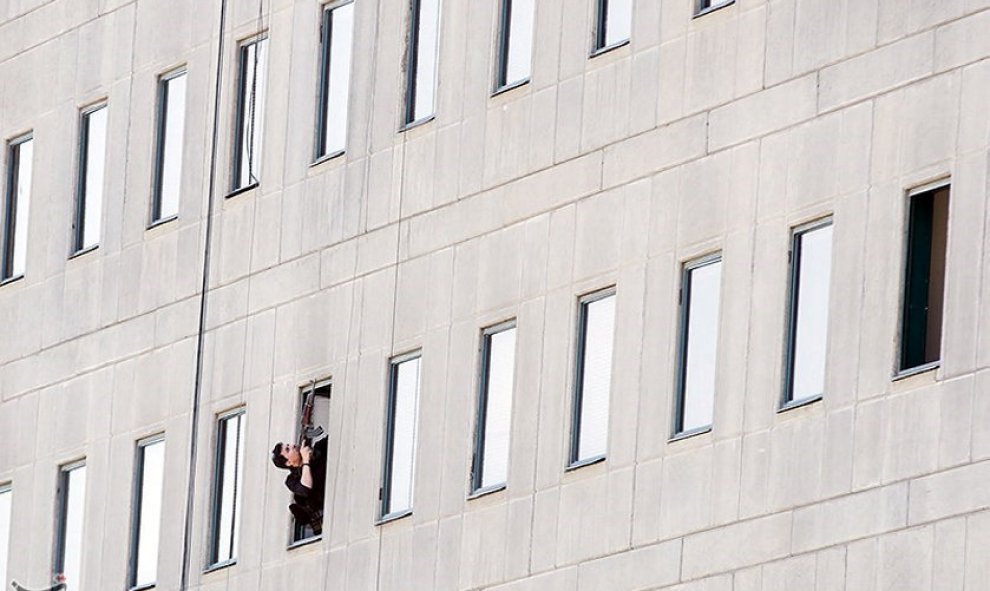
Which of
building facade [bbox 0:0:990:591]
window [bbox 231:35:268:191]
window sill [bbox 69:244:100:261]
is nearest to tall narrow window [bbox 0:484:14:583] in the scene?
building facade [bbox 0:0:990:591]

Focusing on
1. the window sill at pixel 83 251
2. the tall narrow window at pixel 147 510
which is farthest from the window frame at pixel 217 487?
the window sill at pixel 83 251

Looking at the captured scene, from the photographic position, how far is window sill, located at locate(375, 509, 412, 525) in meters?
51.8

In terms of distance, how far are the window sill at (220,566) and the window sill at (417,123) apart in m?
5.97

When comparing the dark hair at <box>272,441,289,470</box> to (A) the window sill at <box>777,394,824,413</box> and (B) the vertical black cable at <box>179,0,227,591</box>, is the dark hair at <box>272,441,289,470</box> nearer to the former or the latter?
(B) the vertical black cable at <box>179,0,227,591</box>

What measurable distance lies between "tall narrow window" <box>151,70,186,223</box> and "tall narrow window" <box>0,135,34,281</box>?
12.2ft

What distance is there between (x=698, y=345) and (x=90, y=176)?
14760 millimetres

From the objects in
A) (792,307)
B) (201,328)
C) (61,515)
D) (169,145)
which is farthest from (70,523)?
(792,307)

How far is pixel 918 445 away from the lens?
44.0 metres

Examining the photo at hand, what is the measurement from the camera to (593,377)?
4909cm

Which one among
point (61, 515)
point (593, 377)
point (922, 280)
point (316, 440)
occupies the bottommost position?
point (922, 280)

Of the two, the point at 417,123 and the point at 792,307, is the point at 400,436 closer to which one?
the point at 417,123

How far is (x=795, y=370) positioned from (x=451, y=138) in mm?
7548

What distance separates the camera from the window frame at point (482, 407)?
50.6m

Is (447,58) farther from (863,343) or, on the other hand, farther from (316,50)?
(863,343)
